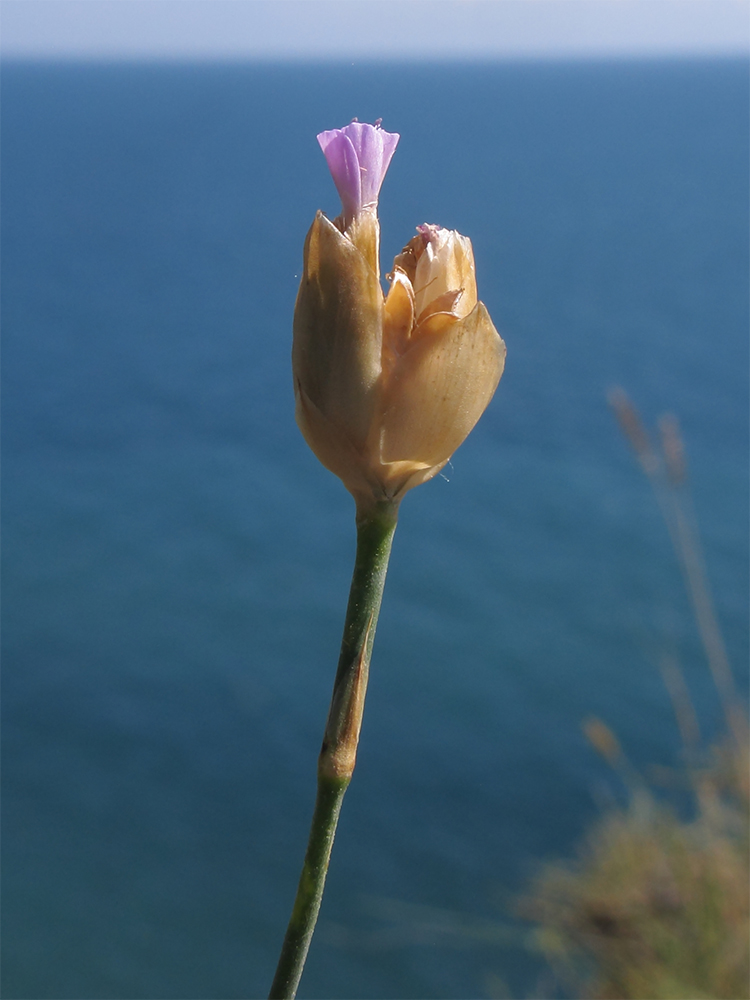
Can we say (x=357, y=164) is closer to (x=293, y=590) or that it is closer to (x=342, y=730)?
(x=342, y=730)

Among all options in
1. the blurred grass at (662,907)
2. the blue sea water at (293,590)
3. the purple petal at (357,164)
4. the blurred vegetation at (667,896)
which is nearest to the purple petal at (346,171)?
the purple petal at (357,164)

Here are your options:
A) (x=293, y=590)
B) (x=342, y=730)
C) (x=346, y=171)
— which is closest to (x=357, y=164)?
(x=346, y=171)

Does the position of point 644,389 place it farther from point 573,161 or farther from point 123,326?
point 573,161

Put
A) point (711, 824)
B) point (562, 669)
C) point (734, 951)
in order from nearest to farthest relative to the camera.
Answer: point (734, 951), point (711, 824), point (562, 669)

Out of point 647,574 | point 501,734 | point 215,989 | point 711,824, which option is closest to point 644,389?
point 647,574

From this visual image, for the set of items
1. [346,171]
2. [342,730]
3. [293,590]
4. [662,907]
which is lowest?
[342,730]

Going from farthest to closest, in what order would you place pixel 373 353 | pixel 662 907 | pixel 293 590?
pixel 293 590 < pixel 662 907 < pixel 373 353
